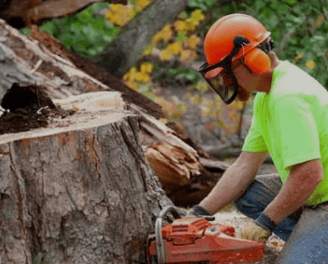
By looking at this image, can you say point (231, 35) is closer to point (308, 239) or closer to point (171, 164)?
point (308, 239)

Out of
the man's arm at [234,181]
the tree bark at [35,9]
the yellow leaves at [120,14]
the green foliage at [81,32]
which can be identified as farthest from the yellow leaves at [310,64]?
the man's arm at [234,181]

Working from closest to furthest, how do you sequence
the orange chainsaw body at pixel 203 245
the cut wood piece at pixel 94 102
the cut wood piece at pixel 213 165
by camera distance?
the orange chainsaw body at pixel 203 245 → the cut wood piece at pixel 94 102 → the cut wood piece at pixel 213 165

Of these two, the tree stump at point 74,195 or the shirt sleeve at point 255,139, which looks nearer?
the tree stump at point 74,195

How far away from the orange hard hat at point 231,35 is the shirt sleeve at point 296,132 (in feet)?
1.08

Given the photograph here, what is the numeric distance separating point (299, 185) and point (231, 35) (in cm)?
77

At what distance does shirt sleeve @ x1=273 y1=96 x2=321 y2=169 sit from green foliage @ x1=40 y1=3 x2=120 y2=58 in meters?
6.02

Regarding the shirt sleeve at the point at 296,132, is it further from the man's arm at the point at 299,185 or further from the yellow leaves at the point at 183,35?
the yellow leaves at the point at 183,35

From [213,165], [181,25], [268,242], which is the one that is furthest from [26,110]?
[181,25]

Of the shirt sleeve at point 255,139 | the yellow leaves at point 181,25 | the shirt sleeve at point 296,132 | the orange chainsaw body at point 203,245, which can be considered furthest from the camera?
the yellow leaves at point 181,25

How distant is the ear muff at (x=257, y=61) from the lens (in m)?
3.43

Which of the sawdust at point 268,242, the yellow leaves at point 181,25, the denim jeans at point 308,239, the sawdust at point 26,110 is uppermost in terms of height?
the sawdust at point 26,110

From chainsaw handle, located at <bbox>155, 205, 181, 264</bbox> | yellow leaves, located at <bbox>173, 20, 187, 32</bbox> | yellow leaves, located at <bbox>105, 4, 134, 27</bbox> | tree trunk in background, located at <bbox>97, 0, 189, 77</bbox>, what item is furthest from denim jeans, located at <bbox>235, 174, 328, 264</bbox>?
yellow leaves, located at <bbox>105, 4, 134, 27</bbox>

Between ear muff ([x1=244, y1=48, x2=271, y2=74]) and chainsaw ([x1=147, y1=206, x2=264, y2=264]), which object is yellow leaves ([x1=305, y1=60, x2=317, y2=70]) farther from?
chainsaw ([x1=147, y1=206, x2=264, y2=264])

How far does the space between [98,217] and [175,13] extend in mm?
4672
